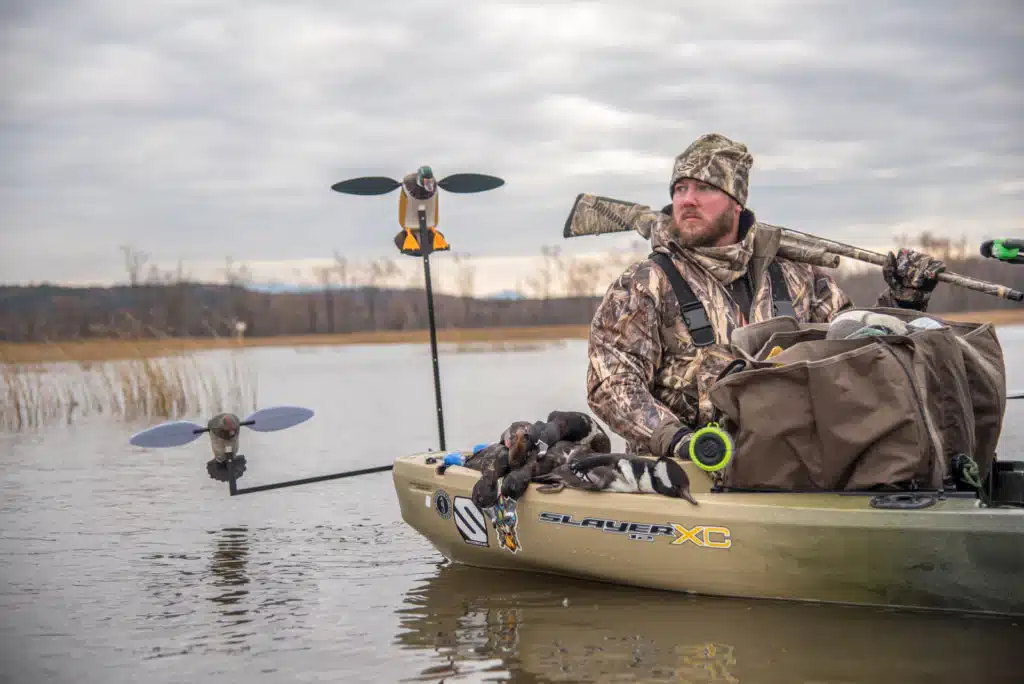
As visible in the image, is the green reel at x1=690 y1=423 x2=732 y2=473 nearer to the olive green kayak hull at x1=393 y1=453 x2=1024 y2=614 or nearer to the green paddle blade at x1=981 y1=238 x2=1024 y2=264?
the olive green kayak hull at x1=393 y1=453 x2=1024 y2=614

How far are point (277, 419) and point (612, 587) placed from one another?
312 cm

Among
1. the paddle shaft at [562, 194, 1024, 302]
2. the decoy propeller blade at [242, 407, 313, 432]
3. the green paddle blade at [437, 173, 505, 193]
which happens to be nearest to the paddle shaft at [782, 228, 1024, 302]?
the paddle shaft at [562, 194, 1024, 302]

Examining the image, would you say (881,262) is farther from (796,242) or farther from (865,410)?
(865,410)

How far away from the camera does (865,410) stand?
445 centimetres

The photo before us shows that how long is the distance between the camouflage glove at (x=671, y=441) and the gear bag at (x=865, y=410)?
269 millimetres

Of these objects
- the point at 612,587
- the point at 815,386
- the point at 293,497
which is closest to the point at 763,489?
the point at 815,386

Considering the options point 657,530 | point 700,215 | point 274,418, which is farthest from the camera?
point 274,418

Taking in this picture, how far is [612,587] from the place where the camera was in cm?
554

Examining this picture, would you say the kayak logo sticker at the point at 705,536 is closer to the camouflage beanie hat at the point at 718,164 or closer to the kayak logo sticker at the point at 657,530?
Result: the kayak logo sticker at the point at 657,530

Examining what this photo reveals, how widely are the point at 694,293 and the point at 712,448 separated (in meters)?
1.16

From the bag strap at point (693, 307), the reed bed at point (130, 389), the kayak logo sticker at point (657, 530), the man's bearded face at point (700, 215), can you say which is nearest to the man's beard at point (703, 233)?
the man's bearded face at point (700, 215)

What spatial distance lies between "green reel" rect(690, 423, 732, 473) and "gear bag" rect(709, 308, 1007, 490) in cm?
6

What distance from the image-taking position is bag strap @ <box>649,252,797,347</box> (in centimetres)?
573

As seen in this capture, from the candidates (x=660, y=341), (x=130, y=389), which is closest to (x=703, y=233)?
(x=660, y=341)
